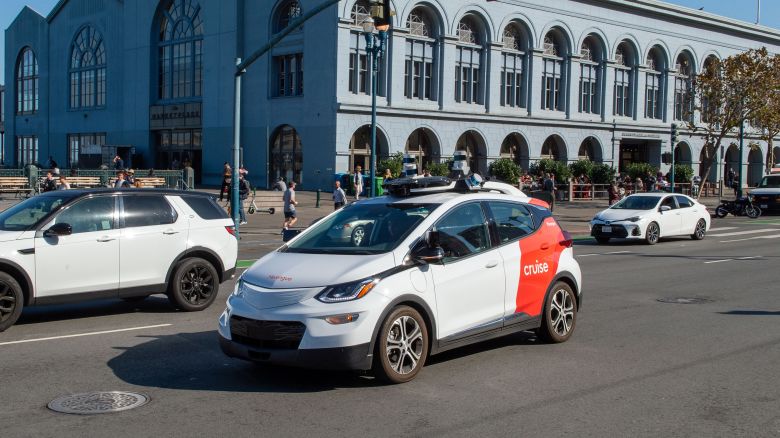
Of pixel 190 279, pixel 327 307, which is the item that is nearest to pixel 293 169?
pixel 190 279

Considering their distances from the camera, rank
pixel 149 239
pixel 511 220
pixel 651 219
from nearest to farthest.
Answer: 1. pixel 511 220
2. pixel 149 239
3. pixel 651 219

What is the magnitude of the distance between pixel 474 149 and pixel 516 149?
4118 millimetres

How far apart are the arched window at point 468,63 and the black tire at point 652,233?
2607cm

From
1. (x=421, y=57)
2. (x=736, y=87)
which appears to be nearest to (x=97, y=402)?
(x=421, y=57)

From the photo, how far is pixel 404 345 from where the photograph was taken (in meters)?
7.20

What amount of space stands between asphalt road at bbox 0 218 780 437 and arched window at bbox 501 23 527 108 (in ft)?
133

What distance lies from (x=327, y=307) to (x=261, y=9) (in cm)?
4164

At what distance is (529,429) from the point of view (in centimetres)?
603

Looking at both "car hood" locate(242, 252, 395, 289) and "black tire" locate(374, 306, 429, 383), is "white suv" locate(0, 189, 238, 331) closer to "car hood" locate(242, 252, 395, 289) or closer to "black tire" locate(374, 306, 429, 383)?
"car hood" locate(242, 252, 395, 289)

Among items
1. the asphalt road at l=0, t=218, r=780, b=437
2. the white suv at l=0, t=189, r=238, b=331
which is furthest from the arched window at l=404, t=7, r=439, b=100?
the asphalt road at l=0, t=218, r=780, b=437

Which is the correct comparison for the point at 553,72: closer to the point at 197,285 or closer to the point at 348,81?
the point at 348,81

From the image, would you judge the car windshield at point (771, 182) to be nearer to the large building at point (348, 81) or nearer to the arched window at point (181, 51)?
the large building at point (348, 81)

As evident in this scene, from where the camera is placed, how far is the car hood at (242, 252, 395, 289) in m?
6.95

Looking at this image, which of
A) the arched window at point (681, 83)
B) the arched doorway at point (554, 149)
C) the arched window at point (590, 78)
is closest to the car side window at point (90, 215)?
the arched doorway at point (554, 149)
